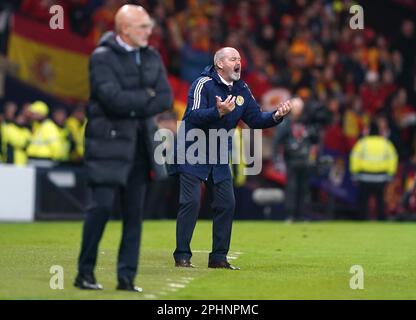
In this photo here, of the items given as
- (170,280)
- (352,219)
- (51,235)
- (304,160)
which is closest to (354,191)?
(352,219)

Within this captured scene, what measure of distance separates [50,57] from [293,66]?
20.0 feet

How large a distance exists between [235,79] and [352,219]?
46.7 feet

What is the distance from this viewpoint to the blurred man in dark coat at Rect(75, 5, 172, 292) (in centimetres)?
1089

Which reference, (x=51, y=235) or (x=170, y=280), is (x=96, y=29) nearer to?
(x=51, y=235)

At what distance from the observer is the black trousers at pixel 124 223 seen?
11034 mm

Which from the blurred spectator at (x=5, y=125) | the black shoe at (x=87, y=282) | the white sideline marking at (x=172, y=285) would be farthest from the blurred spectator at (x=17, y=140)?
the black shoe at (x=87, y=282)

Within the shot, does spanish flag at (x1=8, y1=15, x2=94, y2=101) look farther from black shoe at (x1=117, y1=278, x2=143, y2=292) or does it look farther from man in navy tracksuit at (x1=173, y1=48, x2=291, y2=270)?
black shoe at (x1=117, y1=278, x2=143, y2=292)

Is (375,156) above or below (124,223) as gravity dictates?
above

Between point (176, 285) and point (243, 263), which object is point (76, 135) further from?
point (176, 285)

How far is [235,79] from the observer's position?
13945 mm

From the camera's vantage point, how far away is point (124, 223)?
11297 millimetres

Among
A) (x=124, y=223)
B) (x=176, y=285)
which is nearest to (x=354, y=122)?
(x=176, y=285)

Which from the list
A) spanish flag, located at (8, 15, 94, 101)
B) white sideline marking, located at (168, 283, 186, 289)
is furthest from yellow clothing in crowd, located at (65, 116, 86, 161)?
white sideline marking, located at (168, 283, 186, 289)

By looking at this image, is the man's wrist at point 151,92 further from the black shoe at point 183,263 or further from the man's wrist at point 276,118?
the black shoe at point 183,263
